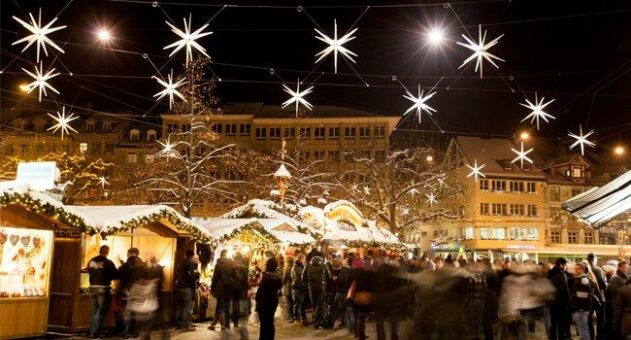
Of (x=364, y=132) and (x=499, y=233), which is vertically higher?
(x=364, y=132)

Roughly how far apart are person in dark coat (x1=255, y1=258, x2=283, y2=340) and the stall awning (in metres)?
5.72

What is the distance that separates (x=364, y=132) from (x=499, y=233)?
1818 centimetres

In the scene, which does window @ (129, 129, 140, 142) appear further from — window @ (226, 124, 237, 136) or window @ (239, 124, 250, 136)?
window @ (239, 124, 250, 136)

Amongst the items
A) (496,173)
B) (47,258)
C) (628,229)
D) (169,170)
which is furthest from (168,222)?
(628,229)

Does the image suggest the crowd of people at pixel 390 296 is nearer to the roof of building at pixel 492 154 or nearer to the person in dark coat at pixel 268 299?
the person in dark coat at pixel 268 299

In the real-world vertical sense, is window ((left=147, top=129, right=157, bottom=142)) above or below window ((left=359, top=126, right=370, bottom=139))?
below

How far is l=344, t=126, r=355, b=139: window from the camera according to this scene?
2847 inches

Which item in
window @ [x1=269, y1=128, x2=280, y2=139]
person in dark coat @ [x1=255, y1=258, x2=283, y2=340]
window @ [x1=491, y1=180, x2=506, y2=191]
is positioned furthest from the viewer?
window @ [x1=269, y1=128, x2=280, y2=139]

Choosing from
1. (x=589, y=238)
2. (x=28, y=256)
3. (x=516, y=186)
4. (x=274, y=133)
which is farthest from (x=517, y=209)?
(x=28, y=256)

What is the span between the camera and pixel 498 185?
214 feet

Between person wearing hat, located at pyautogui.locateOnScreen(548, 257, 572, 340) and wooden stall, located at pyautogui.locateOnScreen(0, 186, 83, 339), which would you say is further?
person wearing hat, located at pyautogui.locateOnScreen(548, 257, 572, 340)

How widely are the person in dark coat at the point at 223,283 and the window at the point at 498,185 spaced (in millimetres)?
54297

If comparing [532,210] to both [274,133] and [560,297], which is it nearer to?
[274,133]

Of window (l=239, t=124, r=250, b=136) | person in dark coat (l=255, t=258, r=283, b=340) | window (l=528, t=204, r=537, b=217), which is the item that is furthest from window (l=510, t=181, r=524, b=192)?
person in dark coat (l=255, t=258, r=283, b=340)
